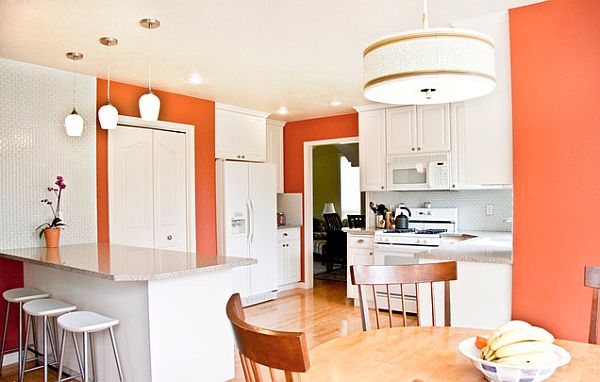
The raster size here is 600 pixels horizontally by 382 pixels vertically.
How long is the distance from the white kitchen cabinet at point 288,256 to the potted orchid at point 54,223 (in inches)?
111

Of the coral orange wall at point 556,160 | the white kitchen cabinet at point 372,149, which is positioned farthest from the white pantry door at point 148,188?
the coral orange wall at point 556,160

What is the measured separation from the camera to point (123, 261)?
2881mm

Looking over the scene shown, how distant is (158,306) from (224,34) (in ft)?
5.91

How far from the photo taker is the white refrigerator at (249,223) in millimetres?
5207

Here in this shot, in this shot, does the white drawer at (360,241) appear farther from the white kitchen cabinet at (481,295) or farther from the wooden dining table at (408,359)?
the wooden dining table at (408,359)

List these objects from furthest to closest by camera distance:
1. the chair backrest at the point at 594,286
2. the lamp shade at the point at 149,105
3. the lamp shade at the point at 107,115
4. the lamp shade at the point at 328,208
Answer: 1. the lamp shade at the point at 328,208
2. the lamp shade at the point at 107,115
3. the lamp shade at the point at 149,105
4. the chair backrest at the point at 594,286

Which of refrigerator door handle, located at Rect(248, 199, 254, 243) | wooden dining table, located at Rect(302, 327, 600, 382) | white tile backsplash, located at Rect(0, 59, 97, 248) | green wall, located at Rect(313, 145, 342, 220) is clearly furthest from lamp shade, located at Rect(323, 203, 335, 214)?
wooden dining table, located at Rect(302, 327, 600, 382)

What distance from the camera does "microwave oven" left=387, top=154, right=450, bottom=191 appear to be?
4.89 m

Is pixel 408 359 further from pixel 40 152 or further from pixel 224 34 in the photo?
pixel 40 152

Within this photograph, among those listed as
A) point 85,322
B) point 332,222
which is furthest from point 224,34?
point 332,222

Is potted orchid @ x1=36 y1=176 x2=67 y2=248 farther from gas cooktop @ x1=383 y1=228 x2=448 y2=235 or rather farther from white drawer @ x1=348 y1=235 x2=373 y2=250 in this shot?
gas cooktop @ x1=383 y1=228 x2=448 y2=235

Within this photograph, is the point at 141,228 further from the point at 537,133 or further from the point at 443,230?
the point at 537,133

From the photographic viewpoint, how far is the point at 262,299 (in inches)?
219

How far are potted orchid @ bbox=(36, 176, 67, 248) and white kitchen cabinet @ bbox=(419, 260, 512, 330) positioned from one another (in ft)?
9.61
